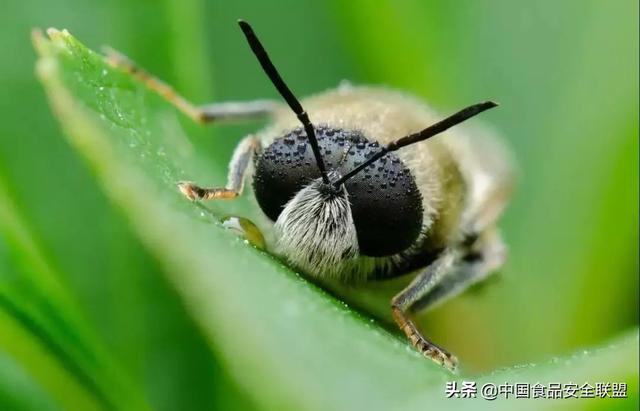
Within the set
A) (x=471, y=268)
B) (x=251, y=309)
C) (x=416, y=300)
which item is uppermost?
(x=471, y=268)

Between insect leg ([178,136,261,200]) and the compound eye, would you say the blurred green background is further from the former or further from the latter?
the compound eye

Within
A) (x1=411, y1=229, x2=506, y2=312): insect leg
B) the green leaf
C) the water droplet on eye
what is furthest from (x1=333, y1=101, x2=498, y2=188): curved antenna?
(x1=411, y1=229, x2=506, y2=312): insect leg

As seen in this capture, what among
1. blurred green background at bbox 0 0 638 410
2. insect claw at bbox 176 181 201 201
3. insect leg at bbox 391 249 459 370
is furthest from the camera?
blurred green background at bbox 0 0 638 410

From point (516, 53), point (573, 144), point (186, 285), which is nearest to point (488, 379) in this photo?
point (186, 285)

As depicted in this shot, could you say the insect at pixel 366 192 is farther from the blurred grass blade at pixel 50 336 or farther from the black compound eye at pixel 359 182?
the blurred grass blade at pixel 50 336

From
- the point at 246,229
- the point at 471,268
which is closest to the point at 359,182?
the point at 246,229

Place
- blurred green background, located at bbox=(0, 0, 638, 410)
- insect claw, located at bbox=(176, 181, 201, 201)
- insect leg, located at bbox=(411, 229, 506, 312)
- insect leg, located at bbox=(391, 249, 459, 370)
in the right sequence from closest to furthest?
insect claw, located at bbox=(176, 181, 201, 201) → insect leg, located at bbox=(391, 249, 459, 370) → blurred green background, located at bbox=(0, 0, 638, 410) → insect leg, located at bbox=(411, 229, 506, 312)

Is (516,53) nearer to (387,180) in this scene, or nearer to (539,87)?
(539,87)

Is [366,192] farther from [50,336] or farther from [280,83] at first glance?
[50,336]
